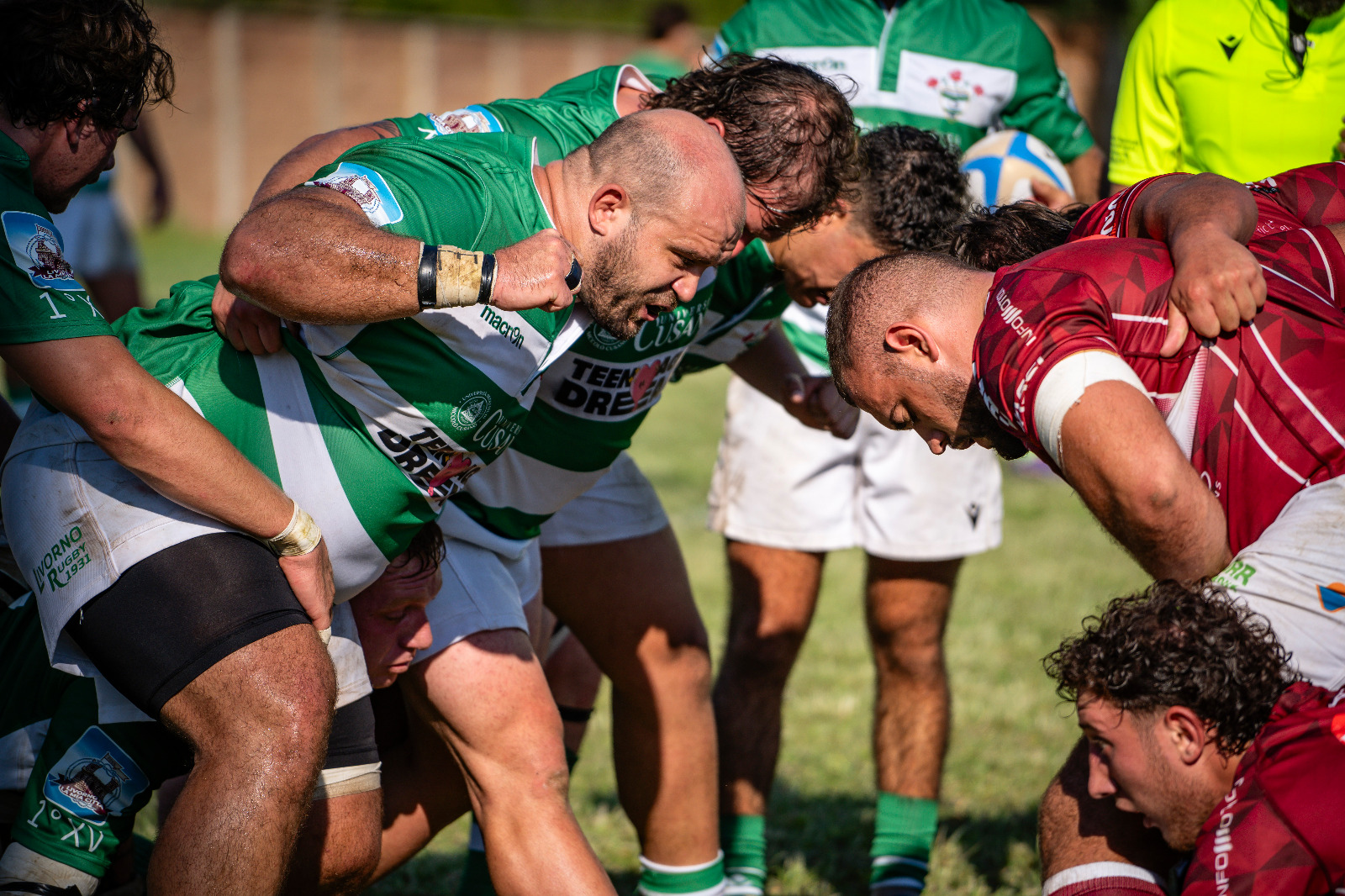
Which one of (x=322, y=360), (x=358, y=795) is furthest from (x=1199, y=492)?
(x=358, y=795)

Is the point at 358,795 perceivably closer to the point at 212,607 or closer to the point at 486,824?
the point at 486,824

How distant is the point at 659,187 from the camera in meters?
2.71

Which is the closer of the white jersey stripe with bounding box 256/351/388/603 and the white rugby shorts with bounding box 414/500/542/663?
the white jersey stripe with bounding box 256/351/388/603

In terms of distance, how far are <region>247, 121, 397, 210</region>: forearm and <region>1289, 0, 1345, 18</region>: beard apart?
2.74m

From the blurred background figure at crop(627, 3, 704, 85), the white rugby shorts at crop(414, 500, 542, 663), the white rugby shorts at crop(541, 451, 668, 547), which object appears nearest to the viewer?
the white rugby shorts at crop(414, 500, 542, 663)

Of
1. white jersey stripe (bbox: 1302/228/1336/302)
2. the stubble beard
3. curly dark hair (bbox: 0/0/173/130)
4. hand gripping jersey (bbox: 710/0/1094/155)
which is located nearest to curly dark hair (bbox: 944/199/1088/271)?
white jersey stripe (bbox: 1302/228/1336/302)

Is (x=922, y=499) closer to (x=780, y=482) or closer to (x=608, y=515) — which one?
(x=780, y=482)

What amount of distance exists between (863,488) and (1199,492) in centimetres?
250

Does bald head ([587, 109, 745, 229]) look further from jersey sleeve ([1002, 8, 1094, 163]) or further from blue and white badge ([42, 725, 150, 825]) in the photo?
jersey sleeve ([1002, 8, 1094, 163])

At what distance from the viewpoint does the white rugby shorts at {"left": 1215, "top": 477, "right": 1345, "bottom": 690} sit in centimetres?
227

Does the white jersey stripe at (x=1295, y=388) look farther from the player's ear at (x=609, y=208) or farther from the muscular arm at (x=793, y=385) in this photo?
the muscular arm at (x=793, y=385)

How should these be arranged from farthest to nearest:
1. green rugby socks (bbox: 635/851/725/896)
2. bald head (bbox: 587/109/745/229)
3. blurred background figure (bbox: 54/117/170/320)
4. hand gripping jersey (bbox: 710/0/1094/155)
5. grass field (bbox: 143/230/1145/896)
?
blurred background figure (bbox: 54/117/170/320), hand gripping jersey (bbox: 710/0/1094/155), grass field (bbox: 143/230/1145/896), green rugby socks (bbox: 635/851/725/896), bald head (bbox: 587/109/745/229)

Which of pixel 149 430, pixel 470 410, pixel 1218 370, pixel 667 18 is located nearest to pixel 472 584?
pixel 470 410

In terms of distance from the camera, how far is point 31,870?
2572 millimetres
